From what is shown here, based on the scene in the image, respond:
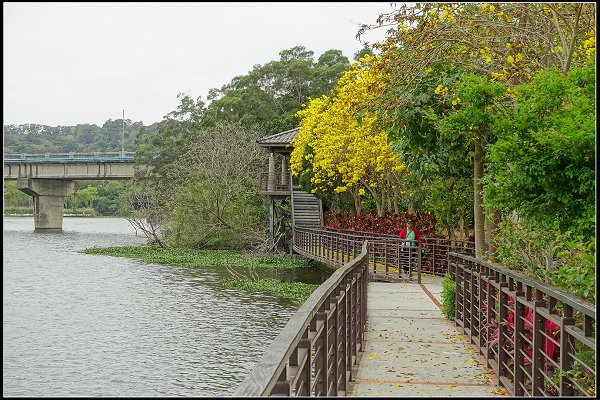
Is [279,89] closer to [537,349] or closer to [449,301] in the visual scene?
[449,301]

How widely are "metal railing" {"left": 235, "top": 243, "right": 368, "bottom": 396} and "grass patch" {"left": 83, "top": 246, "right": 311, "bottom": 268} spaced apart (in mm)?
24674

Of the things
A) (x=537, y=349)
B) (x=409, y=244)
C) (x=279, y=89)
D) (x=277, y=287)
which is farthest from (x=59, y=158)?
(x=537, y=349)

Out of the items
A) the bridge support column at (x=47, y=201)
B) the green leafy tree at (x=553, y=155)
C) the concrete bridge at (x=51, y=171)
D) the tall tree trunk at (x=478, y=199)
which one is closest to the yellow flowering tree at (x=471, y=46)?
the tall tree trunk at (x=478, y=199)

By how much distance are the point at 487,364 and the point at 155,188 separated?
53091 mm

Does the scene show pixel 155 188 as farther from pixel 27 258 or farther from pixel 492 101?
pixel 492 101

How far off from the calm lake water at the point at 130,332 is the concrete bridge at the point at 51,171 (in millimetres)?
40312

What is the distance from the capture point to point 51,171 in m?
72.0

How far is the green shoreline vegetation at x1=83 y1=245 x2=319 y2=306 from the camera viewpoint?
26.8m

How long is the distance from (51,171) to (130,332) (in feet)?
184

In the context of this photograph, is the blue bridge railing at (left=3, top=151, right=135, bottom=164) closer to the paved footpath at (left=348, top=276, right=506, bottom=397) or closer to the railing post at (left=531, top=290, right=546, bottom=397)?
the paved footpath at (left=348, top=276, right=506, bottom=397)

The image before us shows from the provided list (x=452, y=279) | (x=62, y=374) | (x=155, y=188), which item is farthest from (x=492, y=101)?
(x=155, y=188)

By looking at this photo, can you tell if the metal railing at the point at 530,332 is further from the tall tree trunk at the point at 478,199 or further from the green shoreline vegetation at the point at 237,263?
the green shoreline vegetation at the point at 237,263

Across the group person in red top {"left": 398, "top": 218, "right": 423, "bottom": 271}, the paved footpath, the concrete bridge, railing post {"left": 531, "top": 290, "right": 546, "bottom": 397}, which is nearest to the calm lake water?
the paved footpath

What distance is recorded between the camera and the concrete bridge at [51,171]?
233ft
